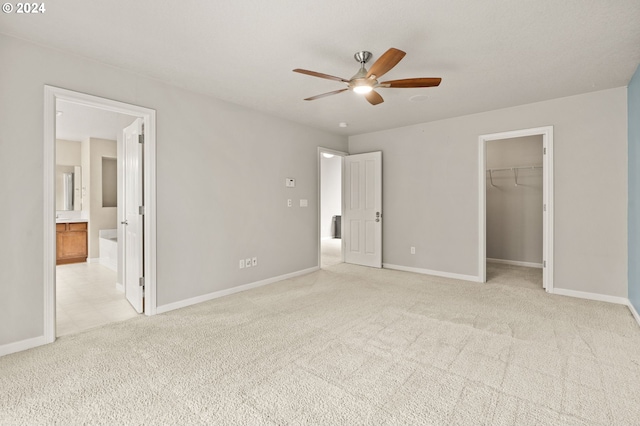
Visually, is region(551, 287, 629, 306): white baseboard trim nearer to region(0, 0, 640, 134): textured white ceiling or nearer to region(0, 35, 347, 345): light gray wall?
region(0, 0, 640, 134): textured white ceiling

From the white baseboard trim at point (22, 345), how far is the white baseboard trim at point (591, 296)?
18.7 feet

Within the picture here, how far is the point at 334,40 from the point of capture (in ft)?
8.46

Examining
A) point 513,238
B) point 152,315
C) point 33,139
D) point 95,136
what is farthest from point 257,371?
point 95,136

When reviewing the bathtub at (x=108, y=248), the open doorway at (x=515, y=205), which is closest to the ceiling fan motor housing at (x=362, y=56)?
the open doorway at (x=515, y=205)

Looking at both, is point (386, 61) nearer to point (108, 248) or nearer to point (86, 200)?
point (108, 248)

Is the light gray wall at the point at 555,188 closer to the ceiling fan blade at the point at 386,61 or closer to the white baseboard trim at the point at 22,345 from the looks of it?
the ceiling fan blade at the point at 386,61

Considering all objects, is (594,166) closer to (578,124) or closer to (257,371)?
(578,124)

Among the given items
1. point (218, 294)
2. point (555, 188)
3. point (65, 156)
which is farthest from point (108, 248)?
point (555, 188)

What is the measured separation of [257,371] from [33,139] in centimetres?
266

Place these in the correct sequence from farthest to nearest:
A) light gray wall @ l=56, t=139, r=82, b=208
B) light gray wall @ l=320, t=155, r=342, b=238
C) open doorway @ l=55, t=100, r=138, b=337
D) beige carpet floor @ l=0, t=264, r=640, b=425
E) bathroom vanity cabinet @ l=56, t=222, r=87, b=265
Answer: light gray wall @ l=320, t=155, r=342, b=238 → light gray wall @ l=56, t=139, r=82, b=208 → bathroom vanity cabinet @ l=56, t=222, r=87, b=265 → open doorway @ l=55, t=100, r=138, b=337 → beige carpet floor @ l=0, t=264, r=640, b=425

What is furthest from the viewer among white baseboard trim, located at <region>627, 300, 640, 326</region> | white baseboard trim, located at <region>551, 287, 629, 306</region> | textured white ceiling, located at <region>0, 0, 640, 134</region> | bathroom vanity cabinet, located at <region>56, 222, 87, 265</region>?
bathroom vanity cabinet, located at <region>56, 222, 87, 265</region>

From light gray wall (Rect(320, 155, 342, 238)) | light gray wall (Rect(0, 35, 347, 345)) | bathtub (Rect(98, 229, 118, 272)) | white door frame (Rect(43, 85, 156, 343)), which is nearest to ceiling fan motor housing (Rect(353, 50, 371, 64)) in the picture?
light gray wall (Rect(0, 35, 347, 345))

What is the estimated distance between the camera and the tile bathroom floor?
10.5 ft

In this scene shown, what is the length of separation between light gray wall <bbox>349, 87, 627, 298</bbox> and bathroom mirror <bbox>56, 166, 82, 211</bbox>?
623cm
